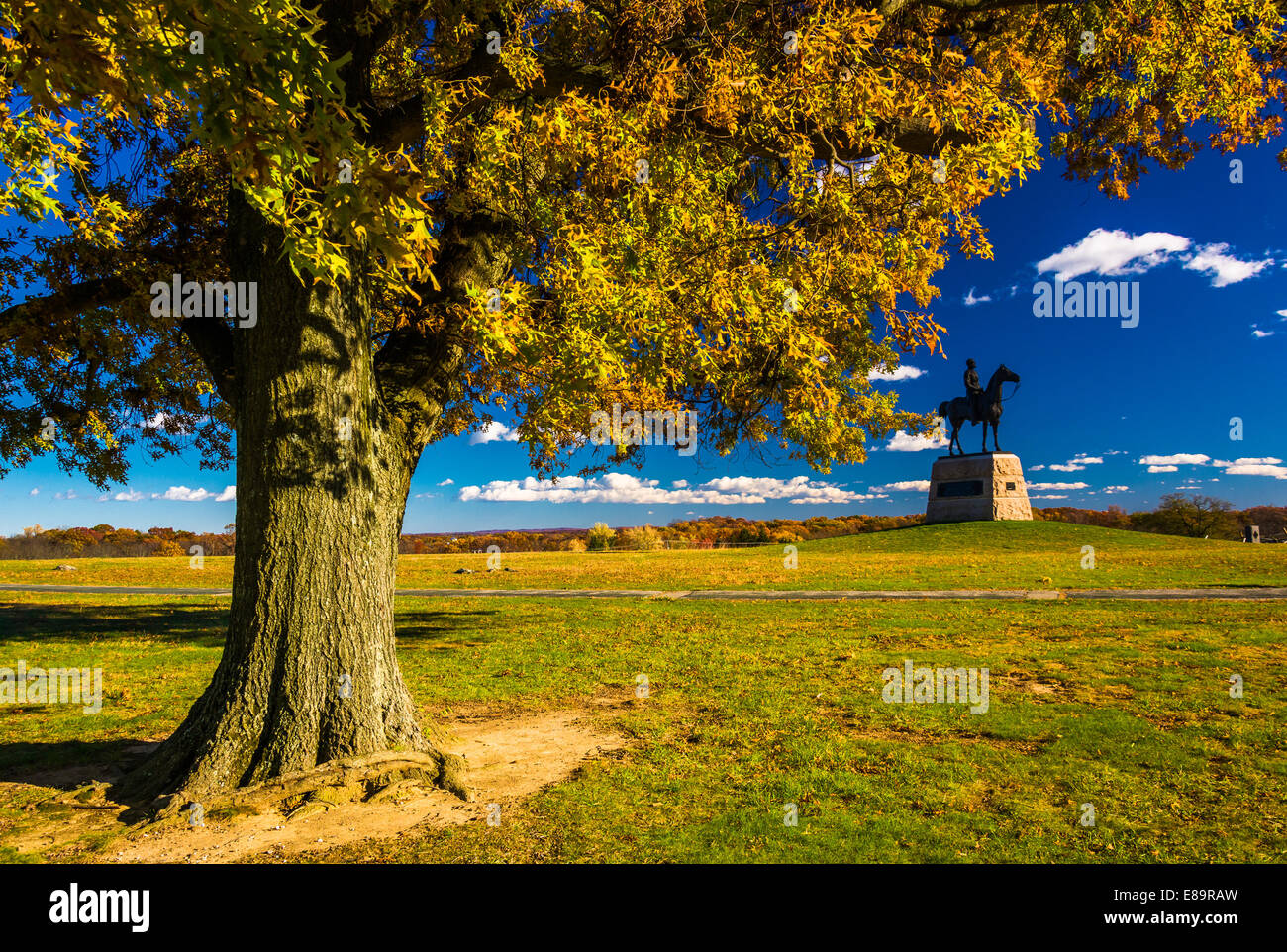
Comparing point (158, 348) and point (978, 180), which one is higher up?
point (978, 180)

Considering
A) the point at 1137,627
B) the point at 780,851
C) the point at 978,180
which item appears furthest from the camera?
the point at 1137,627

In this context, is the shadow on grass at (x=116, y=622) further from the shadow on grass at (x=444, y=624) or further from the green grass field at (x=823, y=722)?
the shadow on grass at (x=444, y=624)

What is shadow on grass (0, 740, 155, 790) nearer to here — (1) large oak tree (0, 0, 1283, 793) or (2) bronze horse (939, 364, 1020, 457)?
(1) large oak tree (0, 0, 1283, 793)

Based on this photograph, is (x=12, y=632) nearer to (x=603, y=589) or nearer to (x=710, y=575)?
(x=603, y=589)

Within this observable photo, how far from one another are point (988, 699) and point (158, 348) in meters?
11.9

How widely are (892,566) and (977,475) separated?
15.4m

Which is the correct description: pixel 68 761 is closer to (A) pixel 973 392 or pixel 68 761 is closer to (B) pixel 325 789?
(B) pixel 325 789

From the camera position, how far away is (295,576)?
19.4 ft

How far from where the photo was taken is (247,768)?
18.8 feet

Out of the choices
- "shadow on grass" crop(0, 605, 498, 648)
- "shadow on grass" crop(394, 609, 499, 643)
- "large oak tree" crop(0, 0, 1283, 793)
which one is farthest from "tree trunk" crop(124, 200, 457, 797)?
"shadow on grass" crop(0, 605, 498, 648)

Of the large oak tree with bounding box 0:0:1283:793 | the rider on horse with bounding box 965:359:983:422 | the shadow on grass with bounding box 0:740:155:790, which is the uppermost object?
the rider on horse with bounding box 965:359:983:422

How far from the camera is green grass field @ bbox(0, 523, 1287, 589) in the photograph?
65.5 feet

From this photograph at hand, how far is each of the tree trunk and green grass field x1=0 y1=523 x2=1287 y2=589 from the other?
1478 centimetres
